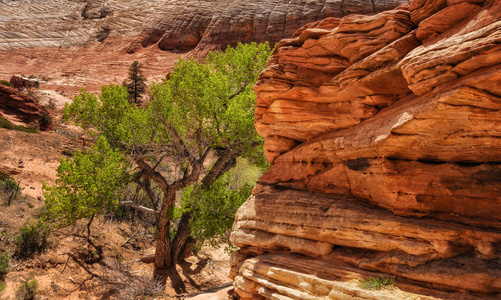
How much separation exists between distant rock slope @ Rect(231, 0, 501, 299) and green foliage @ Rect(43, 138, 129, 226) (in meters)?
6.38

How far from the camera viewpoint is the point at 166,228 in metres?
14.8

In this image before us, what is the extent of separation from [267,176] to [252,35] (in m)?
42.3

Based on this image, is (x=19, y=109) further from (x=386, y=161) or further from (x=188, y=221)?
(x=386, y=161)

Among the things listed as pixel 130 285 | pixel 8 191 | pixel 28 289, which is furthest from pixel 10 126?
pixel 130 285

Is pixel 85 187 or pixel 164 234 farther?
pixel 164 234

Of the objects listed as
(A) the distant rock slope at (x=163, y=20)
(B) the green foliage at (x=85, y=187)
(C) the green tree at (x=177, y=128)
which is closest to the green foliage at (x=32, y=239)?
(B) the green foliage at (x=85, y=187)

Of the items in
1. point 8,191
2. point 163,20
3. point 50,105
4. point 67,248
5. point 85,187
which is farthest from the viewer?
point 163,20

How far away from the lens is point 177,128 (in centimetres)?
1432

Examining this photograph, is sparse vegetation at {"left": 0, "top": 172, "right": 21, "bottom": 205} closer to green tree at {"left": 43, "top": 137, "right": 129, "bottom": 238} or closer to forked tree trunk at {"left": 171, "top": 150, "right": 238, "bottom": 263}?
green tree at {"left": 43, "top": 137, "right": 129, "bottom": 238}

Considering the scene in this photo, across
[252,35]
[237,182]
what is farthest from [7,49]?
[237,182]

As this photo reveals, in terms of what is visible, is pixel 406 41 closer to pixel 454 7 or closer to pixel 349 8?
pixel 454 7

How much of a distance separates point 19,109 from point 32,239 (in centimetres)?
2782

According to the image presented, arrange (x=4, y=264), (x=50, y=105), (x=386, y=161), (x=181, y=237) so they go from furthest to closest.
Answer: (x=50, y=105) → (x=181, y=237) → (x=4, y=264) → (x=386, y=161)

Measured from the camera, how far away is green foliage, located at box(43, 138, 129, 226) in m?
11.3
